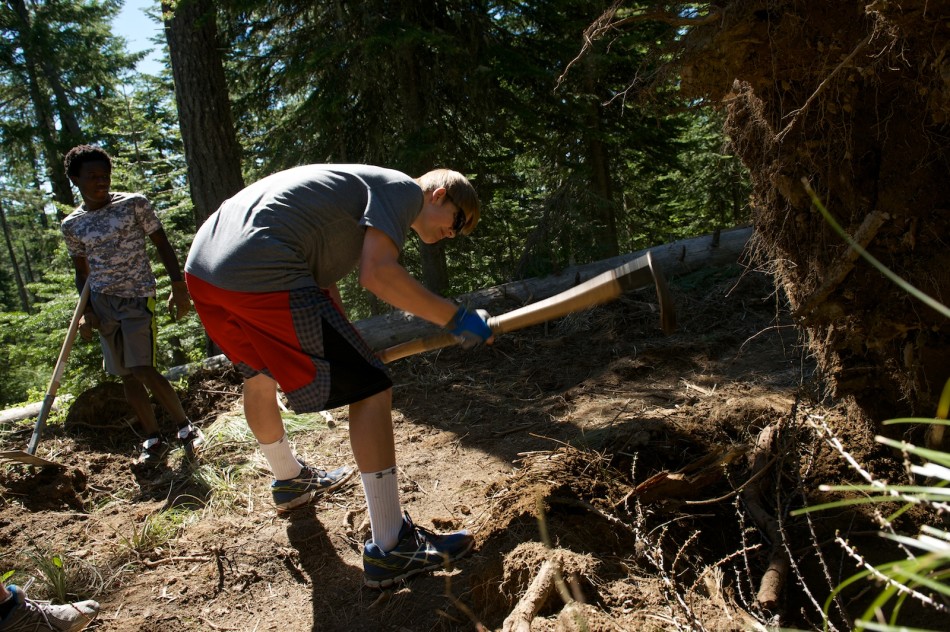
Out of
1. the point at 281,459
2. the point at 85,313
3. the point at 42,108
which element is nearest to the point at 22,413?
the point at 85,313

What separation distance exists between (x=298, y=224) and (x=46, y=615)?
1779 millimetres

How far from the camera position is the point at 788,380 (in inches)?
167

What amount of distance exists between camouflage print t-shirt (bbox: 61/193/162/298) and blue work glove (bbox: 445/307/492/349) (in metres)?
2.90

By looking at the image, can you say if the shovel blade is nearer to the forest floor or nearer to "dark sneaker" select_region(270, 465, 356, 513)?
the forest floor

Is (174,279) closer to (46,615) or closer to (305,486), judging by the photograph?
(305,486)

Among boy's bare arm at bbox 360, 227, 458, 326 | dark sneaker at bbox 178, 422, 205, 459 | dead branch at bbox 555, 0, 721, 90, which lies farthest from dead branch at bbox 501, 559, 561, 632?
dark sneaker at bbox 178, 422, 205, 459

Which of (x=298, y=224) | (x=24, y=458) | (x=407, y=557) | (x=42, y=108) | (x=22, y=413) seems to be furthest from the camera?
(x=42, y=108)

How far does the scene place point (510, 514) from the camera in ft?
9.20

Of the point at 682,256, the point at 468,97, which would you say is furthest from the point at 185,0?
the point at 682,256

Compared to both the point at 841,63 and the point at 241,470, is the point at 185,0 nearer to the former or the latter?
the point at 241,470

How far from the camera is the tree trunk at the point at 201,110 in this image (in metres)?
7.15

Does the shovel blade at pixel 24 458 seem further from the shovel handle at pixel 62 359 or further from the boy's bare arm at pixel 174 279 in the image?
the boy's bare arm at pixel 174 279

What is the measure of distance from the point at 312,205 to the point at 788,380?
3.33m

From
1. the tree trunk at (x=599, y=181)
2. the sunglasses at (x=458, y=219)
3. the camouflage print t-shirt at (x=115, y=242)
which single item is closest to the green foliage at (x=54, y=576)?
the camouflage print t-shirt at (x=115, y=242)
